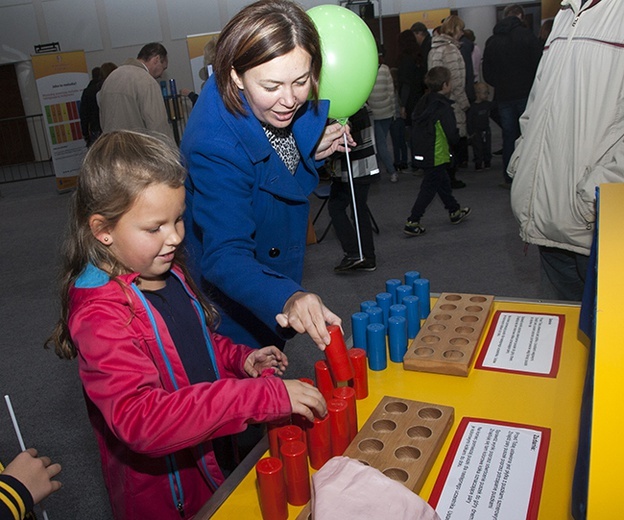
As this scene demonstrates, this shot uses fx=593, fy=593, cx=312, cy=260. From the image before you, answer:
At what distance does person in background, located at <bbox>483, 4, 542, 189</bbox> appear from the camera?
5.75m

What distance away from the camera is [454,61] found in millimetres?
6238

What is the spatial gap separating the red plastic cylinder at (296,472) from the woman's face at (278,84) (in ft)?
2.29

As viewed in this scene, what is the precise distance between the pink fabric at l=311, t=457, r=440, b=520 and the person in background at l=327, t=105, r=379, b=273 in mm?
3177

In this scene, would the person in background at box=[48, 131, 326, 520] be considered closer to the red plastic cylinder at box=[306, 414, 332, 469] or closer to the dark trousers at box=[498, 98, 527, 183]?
the red plastic cylinder at box=[306, 414, 332, 469]

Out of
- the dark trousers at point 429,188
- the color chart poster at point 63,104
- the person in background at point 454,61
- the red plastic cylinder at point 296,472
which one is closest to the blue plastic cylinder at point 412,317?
the red plastic cylinder at point 296,472

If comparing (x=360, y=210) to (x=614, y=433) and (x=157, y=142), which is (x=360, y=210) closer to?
(x=157, y=142)

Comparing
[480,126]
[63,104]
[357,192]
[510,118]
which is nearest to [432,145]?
[357,192]

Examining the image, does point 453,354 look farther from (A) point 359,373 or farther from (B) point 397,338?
(A) point 359,373

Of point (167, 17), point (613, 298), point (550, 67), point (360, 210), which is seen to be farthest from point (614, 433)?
point (167, 17)

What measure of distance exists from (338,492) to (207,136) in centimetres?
83

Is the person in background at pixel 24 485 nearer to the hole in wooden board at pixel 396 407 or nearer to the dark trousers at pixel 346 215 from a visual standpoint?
the hole in wooden board at pixel 396 407

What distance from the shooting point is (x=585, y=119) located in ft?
5.43

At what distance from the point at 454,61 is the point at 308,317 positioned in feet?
19.0

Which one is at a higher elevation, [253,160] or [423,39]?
[423,39]
